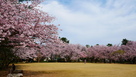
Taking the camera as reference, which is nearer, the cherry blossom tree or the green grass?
the cherry blossom tree

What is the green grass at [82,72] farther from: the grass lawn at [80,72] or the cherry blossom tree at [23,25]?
the cherry blossom tree at [23,25]

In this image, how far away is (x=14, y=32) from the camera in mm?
11438

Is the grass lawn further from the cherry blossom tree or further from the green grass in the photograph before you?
the cherry blossom tree

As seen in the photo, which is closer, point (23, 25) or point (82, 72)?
point (23, 25)

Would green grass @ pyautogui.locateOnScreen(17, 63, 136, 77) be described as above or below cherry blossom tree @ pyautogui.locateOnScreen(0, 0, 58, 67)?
below

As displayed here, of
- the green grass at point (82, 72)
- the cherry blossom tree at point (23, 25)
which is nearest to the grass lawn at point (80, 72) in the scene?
the green grass at point (82, 72)

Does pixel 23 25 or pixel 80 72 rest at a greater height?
pixel 23 25

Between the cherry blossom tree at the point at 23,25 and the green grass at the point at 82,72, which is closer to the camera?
the cherry blossom tree at the point at 23,25

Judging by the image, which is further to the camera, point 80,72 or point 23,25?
point 80,72

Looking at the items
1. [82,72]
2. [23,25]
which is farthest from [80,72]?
[23,25]

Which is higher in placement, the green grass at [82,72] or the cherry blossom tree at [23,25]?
the cherry blossom tree at [23,25]

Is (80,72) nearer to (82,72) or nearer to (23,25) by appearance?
(82,72)

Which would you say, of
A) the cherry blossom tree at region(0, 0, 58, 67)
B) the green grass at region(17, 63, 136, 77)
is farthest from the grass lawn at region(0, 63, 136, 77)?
the cherry blossom tree at region(0, 0, 58, 67)

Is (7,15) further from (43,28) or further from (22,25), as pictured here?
(43,28)
